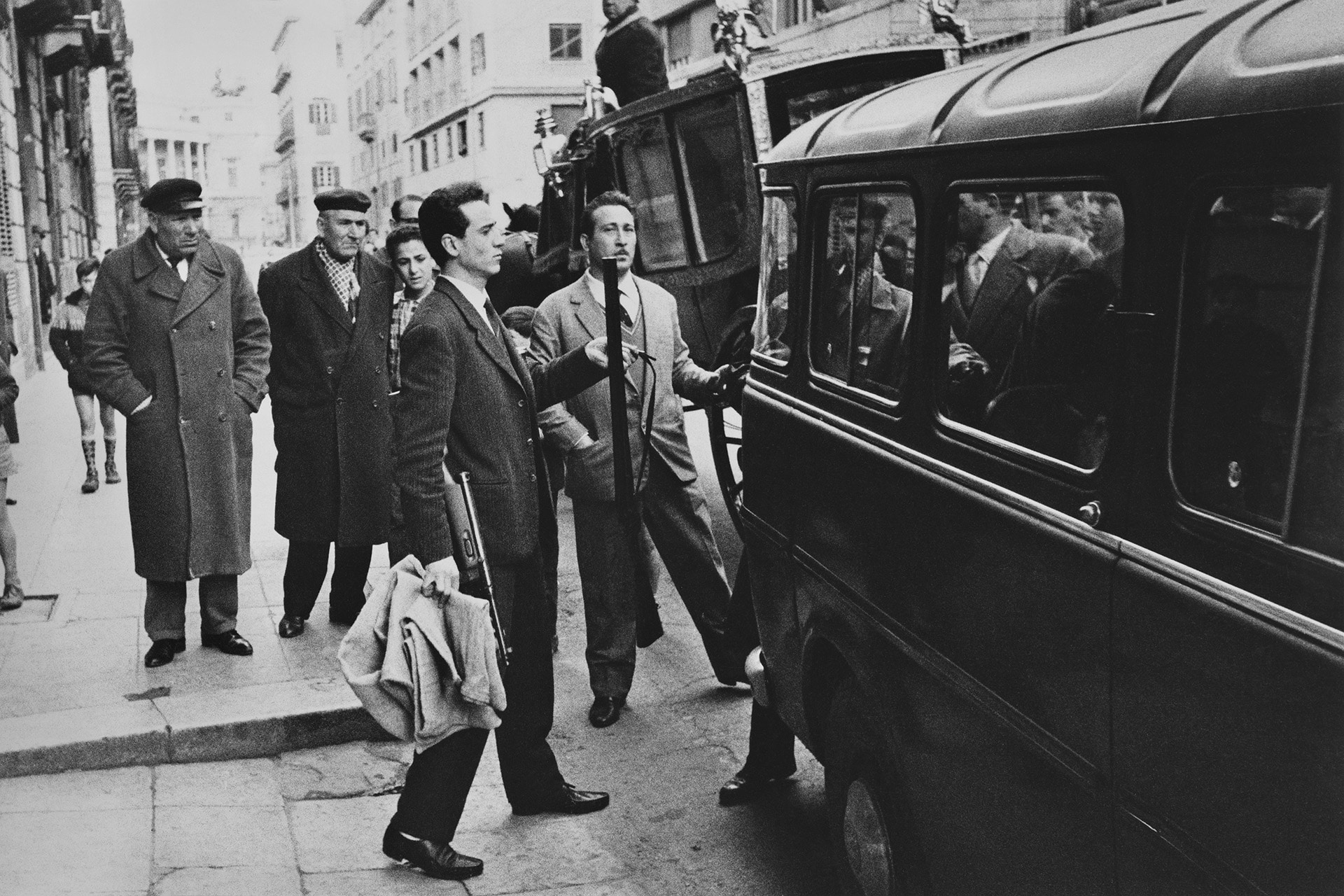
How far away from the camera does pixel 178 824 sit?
5012 mm

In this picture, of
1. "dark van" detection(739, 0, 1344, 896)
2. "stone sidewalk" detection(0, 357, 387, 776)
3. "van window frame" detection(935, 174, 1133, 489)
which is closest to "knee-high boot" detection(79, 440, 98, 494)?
"stone sidewalk" detection(0, 357, 387, 776)

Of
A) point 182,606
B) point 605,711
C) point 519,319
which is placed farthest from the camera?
point 519,319

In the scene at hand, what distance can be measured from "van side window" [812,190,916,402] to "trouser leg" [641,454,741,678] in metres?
1.81

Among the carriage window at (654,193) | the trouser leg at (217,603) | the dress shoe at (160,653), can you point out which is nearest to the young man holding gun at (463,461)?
the dress shoe at (160,653)

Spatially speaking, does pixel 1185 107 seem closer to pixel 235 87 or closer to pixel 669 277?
pixel 669 277

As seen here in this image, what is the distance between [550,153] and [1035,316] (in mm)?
9594

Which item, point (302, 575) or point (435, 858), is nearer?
point (435, 858)

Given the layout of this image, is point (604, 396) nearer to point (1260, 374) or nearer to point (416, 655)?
point (416, 655)

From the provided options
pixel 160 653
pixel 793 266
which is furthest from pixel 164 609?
pixel 793 266

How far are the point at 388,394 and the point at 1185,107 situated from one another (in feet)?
17.6

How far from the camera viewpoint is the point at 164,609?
665cm

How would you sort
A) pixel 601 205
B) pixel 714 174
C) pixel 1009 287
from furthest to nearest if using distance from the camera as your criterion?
pixel 714 174
pixel 601 205
pixel 1009 287

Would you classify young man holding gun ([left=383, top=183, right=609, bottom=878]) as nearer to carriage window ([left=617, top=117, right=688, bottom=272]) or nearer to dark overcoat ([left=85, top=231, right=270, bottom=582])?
dark overcoat ([left=85, top=231, right=270, bottom=582])

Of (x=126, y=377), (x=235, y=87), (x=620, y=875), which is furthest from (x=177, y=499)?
(x=235, y=87)
